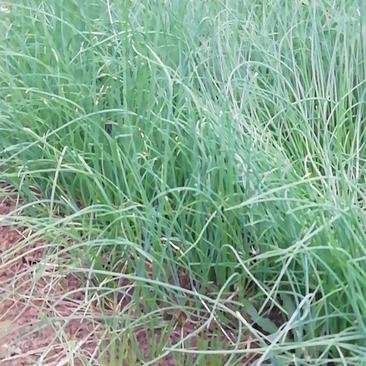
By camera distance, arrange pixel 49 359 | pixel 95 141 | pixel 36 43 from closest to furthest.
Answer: pixel 49 359, pixel 95 141, pixel 36 43

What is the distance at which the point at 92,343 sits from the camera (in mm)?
1231

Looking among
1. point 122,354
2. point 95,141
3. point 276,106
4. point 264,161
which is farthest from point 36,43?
point 122,354

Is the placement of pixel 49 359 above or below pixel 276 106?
below

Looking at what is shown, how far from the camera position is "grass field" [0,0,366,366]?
1.11m

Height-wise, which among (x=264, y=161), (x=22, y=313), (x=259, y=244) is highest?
(x=264, y=161)

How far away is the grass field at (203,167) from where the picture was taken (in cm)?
111

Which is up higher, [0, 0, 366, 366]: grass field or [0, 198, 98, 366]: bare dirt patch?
[0, 0, 366, 366]: grass field

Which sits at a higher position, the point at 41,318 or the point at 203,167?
the point at 203,167

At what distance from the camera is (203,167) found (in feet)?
4.33

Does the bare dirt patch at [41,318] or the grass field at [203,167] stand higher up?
the grass field at [203,167]

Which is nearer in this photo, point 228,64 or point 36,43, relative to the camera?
point 228,64

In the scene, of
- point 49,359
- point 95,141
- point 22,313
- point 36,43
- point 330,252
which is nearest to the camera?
point 330,252

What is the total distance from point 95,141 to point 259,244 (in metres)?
0.39

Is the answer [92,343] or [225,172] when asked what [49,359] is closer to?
[92,343]
